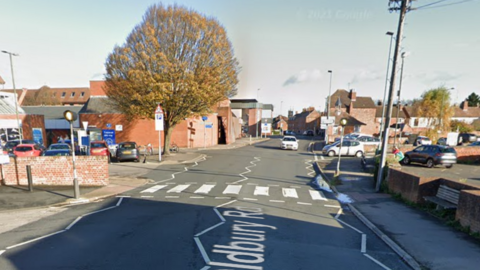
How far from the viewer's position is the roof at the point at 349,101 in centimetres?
5603

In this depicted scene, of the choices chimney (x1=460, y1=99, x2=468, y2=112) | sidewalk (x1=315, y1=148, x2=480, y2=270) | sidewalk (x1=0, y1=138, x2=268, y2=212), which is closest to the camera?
sidewalk (x1=315, y1=148, x2=480, y2=270)

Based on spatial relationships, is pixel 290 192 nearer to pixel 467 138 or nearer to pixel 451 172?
pixel 451 172

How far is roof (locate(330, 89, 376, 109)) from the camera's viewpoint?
184 feet

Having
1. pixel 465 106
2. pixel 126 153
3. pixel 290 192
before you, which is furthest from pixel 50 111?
pixel 465 106

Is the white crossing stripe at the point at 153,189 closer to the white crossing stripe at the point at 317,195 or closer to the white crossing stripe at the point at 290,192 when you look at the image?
the white crossing stripe at the point at 290,192

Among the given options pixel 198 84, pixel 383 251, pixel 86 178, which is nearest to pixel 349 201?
pixel 383 251

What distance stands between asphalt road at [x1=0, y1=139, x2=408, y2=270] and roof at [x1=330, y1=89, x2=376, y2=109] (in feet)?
170

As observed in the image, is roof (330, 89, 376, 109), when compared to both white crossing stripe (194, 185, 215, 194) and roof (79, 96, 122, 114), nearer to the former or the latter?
roof (79, 96, 122, 114)

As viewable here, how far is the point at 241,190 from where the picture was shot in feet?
39.4

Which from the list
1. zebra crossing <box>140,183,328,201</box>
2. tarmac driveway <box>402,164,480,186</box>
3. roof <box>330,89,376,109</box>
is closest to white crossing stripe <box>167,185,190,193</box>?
zebra crossing <box>140,183,328,201</box>

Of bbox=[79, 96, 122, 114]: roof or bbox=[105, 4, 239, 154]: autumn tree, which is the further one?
bbox=[79, 96, 122, 114]: roof

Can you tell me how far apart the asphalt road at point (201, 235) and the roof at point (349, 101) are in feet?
170

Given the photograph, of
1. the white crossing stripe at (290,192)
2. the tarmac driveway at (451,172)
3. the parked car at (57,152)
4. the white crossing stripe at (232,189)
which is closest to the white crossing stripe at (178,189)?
the white crossing stripe at (232,189)

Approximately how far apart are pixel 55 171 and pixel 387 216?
15.0 metres
